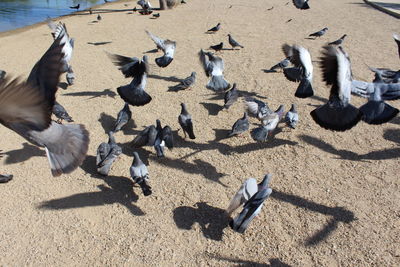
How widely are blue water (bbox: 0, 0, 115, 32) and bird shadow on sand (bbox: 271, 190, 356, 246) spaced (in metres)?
16.0

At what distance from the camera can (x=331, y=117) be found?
4.11 m

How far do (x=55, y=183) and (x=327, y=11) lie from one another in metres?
15.7

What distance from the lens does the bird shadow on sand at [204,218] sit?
3625 millimetres

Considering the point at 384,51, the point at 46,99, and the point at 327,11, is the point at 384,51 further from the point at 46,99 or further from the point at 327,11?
the point at 46,99

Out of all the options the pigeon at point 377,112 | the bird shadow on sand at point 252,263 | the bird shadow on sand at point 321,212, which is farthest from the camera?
the pigeon at point 377,112

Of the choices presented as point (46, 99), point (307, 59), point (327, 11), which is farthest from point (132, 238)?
point (327, 11)

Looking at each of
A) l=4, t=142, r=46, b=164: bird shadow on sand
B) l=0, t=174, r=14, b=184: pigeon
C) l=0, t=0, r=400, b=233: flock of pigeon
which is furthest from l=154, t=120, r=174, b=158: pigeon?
l=0, t=174, r=14, b=184: pigeon

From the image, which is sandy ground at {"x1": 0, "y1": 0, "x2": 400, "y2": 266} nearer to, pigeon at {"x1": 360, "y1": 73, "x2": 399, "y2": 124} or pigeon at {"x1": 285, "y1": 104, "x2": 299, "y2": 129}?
pigeon at {"x1": 285, "y1": 104, "x2": 299, "y2": 129}

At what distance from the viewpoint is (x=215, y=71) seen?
6.83 meters

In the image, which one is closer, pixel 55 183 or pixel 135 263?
pixel 135 263

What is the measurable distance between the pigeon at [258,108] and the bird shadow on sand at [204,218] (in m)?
1.95

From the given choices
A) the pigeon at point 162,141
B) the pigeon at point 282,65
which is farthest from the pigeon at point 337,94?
the pigeon at point 282,65

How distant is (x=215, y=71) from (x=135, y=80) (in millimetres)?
1956

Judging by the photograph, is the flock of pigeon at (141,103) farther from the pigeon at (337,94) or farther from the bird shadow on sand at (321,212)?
the bird shadow on sand at (321,212)
